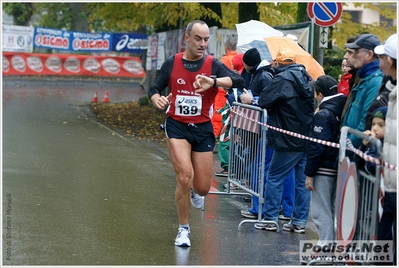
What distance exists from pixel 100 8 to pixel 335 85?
18.3 m

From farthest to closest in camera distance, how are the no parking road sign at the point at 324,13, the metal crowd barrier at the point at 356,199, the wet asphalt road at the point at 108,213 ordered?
the no parking road sign at the point at 324,13 → the wet asphalt road at the point at 108,213 → the metal crowd barrier at the point at 356,199

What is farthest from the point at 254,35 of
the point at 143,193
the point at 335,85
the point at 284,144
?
the point at 335,85

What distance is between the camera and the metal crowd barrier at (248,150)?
8500 millimetres

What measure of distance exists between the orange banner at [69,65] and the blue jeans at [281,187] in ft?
103

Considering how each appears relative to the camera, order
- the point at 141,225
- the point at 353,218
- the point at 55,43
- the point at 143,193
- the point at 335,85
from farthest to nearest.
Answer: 1. the point at 55,43
2. the point at 143,193
3. the point at 141,225
4. the point at 335,85
5. the point at 353,218

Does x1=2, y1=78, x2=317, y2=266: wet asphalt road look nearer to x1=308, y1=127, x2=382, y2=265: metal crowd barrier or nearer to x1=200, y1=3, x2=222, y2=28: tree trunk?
x1=308, y1=127, x2=382, y2=265: metal crowd barrier

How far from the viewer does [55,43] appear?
131 ft

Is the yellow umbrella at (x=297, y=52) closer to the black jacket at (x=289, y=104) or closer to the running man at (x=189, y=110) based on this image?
the black jacket at (x=289, y=104)

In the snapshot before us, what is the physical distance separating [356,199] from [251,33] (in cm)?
771

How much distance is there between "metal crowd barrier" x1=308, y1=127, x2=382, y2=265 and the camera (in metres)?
5.23

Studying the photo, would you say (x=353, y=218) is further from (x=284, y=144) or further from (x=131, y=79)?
(x=131, y=79)

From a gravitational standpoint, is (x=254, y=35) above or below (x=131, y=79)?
above

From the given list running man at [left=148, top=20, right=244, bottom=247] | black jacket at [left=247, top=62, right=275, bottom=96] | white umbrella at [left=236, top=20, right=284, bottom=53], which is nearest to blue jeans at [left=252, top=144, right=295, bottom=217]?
black jacket at [left=247, top=62, right=275, bottom=96]

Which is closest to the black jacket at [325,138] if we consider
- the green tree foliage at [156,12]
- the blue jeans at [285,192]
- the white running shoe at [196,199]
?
the white running shoe at [196,199]
